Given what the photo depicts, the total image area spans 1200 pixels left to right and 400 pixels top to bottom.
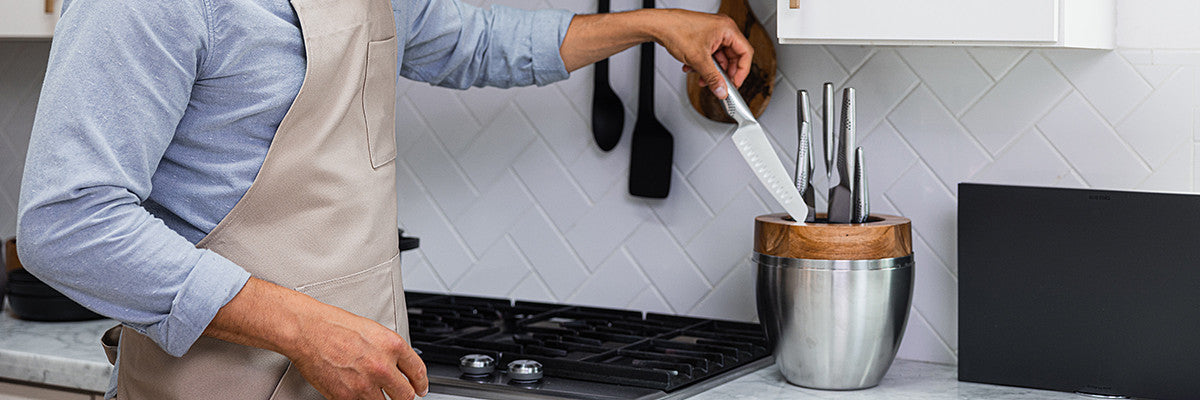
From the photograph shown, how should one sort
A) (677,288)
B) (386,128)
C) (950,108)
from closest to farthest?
(386,128) < (950,108) < (677,288)

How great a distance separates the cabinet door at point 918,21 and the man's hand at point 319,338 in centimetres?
63

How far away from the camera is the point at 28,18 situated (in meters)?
1.94

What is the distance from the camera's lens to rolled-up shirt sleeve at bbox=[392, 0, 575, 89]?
5.02ft

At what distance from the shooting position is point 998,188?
1.49 m

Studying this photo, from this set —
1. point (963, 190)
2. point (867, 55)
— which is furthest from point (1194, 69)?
point (867, 55)

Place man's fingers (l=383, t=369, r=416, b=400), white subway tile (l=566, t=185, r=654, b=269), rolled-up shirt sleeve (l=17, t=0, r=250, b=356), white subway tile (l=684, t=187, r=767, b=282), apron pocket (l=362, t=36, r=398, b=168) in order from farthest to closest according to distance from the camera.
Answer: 1. white subway tile (l=566, t=185, r=654, b=269)
2. white subway tile (l=684, t=187, r=767, b=282)
3. apron pocket (l=362, t=36, r=398, b=168)
4. man's fingers (l=383, t=369, r=416, b=400)
5. rolled-up shirt sleeve (l=17, t=0, r=250, b=356)

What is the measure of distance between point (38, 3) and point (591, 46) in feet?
3.24

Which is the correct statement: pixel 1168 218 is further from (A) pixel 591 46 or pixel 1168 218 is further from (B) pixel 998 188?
(A) pixel 591 46

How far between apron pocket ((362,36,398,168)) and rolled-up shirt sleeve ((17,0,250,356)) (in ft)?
0.71

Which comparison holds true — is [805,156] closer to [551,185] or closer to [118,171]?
[551,185]

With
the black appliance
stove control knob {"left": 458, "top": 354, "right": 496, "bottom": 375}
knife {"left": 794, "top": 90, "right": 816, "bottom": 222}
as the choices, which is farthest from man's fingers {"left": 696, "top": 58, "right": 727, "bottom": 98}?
stove control knob {"left": 458, "top": 354, "right": 496, "bottom": 375}

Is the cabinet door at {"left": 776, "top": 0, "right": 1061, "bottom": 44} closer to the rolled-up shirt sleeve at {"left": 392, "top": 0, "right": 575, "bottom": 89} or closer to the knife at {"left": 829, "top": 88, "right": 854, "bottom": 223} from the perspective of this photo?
the knife at {"left": 829, "top": 88, "right": 854, "bottom": 223}

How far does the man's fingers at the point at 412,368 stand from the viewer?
110 cm

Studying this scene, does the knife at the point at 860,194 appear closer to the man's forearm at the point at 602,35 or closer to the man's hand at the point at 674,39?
the man's hand at the point at 674,39
